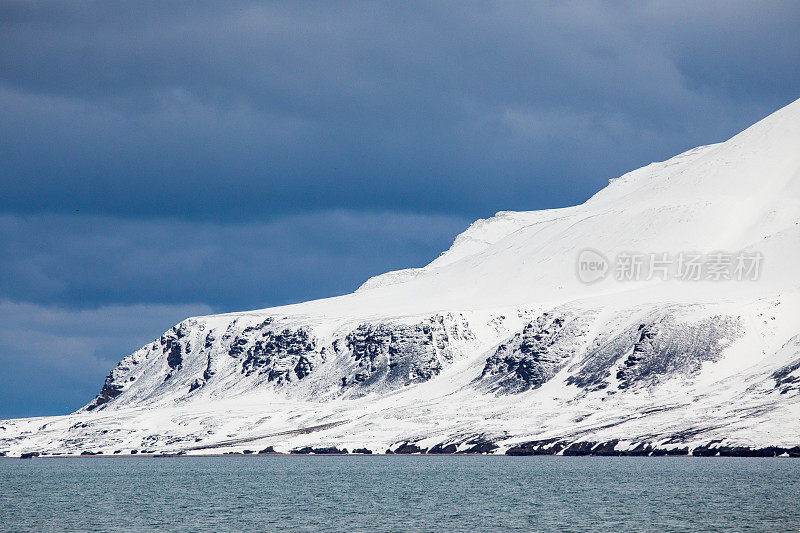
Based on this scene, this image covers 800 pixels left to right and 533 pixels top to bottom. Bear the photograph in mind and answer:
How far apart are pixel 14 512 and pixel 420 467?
9491 centimetres

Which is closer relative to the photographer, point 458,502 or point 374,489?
point 458,502

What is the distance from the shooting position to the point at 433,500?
125 meters

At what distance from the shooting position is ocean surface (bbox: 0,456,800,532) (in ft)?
327

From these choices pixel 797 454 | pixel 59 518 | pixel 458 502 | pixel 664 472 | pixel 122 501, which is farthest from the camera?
pixel 797 454

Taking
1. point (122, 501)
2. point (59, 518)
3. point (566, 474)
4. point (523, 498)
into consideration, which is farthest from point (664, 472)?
point (59, 518)

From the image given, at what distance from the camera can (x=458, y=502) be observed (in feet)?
400

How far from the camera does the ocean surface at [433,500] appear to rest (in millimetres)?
99625

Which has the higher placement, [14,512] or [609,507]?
[14,512]

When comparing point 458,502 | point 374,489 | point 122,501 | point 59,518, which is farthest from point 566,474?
point 59,518

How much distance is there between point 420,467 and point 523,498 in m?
74.1

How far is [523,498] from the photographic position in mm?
124875

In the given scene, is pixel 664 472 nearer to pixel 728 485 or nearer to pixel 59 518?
pixel 728 485

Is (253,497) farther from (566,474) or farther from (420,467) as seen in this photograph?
(420,467)

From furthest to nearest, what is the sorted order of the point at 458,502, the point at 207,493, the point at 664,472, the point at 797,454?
the point at 797,454 < the point at 664,472 < the point at 207,493 < the point at 458,502
